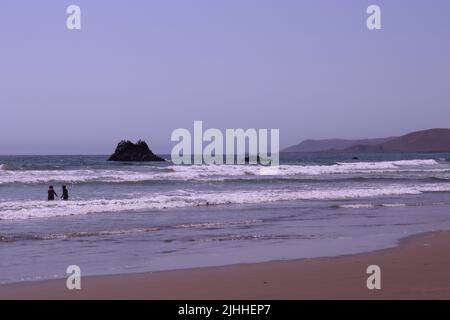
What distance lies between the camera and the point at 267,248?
11.5m

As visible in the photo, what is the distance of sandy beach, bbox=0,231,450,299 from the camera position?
7500mm

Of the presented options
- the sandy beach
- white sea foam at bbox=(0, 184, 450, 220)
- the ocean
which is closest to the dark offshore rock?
the ocean

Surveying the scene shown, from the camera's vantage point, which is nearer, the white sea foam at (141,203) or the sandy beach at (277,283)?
the sandy beach at (277,283)

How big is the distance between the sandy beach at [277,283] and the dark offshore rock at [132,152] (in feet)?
209

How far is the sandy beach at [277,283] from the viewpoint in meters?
7.50

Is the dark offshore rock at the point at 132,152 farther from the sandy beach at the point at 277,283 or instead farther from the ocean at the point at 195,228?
the sandy beach at the point at 277,283

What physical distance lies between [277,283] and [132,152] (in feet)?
217

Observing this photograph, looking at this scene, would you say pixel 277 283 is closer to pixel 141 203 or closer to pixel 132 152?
pixel 141 203

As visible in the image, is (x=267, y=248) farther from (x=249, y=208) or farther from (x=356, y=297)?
(x=249, y=208)

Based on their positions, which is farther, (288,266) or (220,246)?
(220,246)

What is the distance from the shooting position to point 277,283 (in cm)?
819

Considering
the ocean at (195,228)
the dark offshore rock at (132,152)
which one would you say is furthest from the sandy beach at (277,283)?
the dark offshore rock at (132,152)
